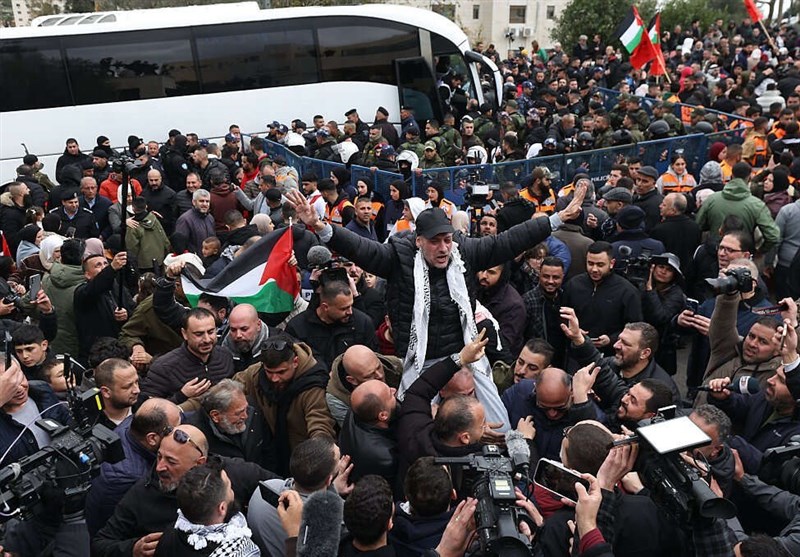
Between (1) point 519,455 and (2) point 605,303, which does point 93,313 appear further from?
(1) point 519,455

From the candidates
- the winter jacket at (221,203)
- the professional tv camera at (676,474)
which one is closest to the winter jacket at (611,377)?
the professional tv camera at (676,474)

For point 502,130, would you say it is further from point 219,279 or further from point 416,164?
point 219,279

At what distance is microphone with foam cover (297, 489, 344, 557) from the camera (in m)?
2.98

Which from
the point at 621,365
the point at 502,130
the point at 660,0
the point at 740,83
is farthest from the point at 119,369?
the point at 660,0

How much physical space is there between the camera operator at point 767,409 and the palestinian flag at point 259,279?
11.7 feet

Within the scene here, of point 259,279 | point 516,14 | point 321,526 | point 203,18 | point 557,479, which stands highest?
point 203,18

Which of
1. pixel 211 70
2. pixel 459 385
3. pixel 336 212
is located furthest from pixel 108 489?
pixel 211 70

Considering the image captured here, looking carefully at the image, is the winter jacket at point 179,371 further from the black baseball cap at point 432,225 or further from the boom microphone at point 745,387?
the boom microphone at point 745,387

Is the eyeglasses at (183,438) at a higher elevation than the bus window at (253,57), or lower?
lower

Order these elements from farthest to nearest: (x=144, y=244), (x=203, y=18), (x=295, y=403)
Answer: (x=203, y=18) → (x=144, y=244) → (x=295, y=403)

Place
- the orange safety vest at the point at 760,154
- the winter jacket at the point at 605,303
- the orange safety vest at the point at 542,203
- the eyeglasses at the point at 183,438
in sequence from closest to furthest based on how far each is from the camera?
1. the eyeglasses at the point at 183,438
2. the winter jacket at the point at 605,303
3. the orange safety vest at the point at 542,203
4. the orange safety vest at the point at 760,154

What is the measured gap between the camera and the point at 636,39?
16.4 m

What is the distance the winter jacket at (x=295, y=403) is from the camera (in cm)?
468

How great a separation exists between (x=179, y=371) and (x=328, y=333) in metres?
1.11
